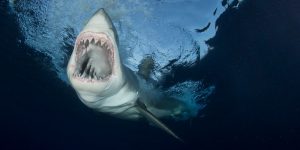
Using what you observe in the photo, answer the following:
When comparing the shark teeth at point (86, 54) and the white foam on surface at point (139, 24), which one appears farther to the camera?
the white foam on surface at point (139, 24)

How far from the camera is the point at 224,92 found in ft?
46.3

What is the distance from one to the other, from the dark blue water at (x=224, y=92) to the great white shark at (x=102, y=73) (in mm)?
3693

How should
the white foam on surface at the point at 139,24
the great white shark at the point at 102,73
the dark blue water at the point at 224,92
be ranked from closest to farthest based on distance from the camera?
the great white shark at the point at 102,73 → the white foam on surface at the point at 139,24 → the dark blue water at the point at 224,92

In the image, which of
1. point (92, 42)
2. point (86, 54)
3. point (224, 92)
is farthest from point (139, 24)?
point (224, 92)

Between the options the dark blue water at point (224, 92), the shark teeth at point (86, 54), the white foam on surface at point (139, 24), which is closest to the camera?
the shark teeth at point (86, 54)

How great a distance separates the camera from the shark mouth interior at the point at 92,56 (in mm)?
5891

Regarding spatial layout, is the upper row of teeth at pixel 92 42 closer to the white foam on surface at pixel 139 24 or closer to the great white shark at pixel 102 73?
the great white shark at pixel 102 73

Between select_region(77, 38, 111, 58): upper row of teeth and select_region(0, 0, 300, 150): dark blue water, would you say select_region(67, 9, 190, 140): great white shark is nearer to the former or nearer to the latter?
select_region(77, 38, 111, 58): upper row of teeth

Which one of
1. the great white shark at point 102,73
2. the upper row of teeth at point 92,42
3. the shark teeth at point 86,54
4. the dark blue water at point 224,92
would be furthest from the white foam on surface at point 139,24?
the upper row of teeth at point 92,42

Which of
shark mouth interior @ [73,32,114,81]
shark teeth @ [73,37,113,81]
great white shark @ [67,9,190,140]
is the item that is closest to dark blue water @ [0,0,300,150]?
great white shark @ [67,9,190,140]

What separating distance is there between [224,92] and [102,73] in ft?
26.3

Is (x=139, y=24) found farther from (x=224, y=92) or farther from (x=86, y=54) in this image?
(x=224, y=92)

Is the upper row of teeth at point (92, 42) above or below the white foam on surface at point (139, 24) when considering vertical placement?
below

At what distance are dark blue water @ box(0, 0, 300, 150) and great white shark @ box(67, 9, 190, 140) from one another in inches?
145
